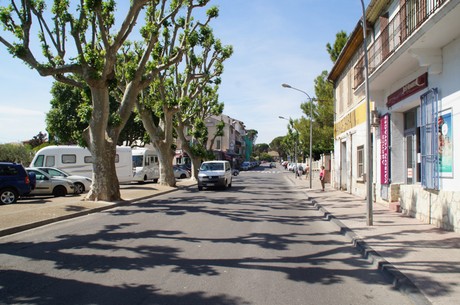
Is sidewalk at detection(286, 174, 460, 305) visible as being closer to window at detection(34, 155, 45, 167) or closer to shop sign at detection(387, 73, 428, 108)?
shop sign at detection(387, 73, 428, 108)

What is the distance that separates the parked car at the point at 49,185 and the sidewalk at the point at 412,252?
40.4 feet

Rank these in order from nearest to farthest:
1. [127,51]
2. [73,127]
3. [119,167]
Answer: [127,51], [119,167], [73,127]

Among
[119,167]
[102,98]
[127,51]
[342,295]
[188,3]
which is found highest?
[188,3]

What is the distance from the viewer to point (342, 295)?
5219mm

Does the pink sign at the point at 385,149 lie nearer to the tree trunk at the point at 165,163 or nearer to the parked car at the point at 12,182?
the parked car at the point at 12,182

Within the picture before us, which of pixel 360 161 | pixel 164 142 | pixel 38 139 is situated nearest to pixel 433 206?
pixel 360 161

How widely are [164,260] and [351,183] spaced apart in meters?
16.0

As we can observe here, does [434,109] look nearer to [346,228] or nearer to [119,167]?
[346,228]

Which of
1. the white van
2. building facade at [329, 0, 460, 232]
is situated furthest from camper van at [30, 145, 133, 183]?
building facade at [329, 0, 460, 232]

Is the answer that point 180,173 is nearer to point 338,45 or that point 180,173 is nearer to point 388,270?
point 338,45

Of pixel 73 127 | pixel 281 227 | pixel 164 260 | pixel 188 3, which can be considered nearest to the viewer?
pixel 164 260

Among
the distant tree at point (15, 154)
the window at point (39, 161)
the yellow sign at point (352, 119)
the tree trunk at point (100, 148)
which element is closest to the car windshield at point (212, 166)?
the yellow sign at point (352, 119)

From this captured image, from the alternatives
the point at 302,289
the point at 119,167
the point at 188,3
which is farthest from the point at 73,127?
the point at 302,289

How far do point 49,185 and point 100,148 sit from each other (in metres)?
4.08
